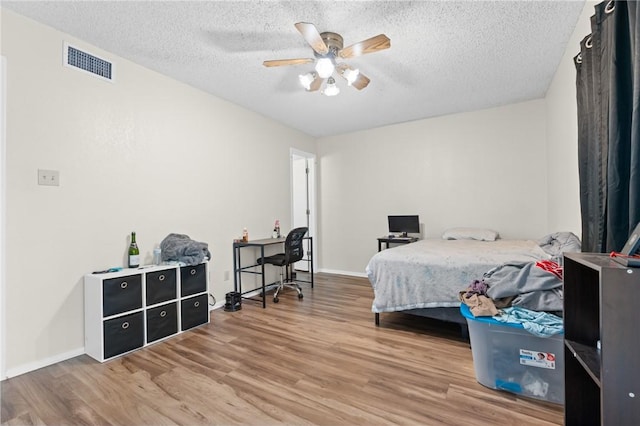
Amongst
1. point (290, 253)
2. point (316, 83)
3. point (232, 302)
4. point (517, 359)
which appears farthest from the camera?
point (290, 253)

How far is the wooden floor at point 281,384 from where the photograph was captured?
1568 mm

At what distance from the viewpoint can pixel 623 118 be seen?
1.35 meters

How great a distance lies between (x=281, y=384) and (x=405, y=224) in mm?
3272

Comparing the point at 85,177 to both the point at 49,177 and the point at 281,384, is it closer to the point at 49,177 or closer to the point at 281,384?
the point at 49,177

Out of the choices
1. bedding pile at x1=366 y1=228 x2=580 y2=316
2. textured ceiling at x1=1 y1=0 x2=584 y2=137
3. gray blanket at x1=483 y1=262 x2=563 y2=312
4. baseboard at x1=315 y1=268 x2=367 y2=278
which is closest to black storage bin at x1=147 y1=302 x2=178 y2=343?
bedding pile at x1=366 y1=228 x2=580 y2=316

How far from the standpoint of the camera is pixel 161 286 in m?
2.58

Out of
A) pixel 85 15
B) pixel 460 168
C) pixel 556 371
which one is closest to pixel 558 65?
pixel 460 168

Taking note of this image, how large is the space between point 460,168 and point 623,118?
310 centimetres

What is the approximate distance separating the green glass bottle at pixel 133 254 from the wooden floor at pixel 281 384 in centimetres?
75

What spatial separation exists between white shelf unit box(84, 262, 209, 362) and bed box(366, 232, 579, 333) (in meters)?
1.80

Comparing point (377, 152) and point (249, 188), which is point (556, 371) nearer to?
point (249, 188)

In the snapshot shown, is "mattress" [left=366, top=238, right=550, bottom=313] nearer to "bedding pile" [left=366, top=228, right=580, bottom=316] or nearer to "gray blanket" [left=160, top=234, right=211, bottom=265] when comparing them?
"bedding pile" [left=366, top=228, right=580, bottom=316]

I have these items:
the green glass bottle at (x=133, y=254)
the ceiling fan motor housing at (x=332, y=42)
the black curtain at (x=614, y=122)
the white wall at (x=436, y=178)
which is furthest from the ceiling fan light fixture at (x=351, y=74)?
the white wall at (x=436, y=178)

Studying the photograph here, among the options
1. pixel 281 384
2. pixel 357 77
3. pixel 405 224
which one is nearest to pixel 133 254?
pixel 281 384
